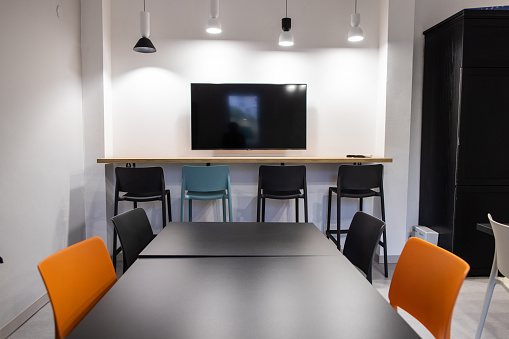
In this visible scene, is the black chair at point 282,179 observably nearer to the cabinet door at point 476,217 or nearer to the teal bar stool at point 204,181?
the teal bar stool at point 204,181

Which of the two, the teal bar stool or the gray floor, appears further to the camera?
the teal bar stool

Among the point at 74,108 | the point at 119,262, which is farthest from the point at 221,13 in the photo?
the point at 119,262

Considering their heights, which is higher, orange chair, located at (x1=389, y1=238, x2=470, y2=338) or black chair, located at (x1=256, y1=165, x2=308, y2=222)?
black chair, located at (x1=256, y1=165, x2=308, y2=222)

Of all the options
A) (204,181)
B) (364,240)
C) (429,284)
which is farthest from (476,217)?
(204,181)

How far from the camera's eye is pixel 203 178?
319cm

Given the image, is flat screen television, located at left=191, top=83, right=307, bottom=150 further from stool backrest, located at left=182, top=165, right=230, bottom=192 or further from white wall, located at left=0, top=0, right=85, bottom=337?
white wall, located at left=0, top=0, right=85, bottom=337

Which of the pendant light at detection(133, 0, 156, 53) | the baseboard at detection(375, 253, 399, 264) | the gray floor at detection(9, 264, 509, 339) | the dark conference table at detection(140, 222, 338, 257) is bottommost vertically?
the gray floor at detection(9, 264, 509, 339)

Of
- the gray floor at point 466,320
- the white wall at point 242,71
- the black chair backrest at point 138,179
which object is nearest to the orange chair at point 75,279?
the gray floor at point 466,320

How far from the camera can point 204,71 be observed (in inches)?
151

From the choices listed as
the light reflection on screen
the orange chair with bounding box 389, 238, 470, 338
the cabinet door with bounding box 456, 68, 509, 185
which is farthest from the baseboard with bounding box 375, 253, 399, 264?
the orange chair with bounding box 389, 238, 470, 338

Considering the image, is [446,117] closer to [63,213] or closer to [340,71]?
[340,71]

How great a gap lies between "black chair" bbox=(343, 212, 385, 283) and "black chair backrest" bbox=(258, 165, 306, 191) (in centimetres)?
130

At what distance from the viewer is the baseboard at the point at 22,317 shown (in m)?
2.18

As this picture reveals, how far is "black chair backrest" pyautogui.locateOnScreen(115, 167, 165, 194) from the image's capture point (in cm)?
310
